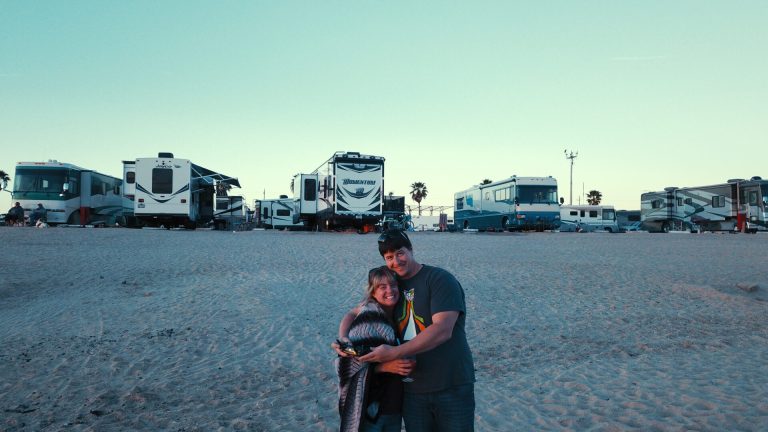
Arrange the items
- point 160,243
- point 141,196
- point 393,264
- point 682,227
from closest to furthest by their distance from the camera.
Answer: point 393,264 → point 160,243 → point 141,196 → point 682,227

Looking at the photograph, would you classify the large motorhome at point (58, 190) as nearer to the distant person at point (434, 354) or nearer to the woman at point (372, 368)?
the woman at point (372, 368)

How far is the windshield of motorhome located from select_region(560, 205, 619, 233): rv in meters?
16.0

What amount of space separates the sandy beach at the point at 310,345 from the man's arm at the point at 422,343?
6.99 feet

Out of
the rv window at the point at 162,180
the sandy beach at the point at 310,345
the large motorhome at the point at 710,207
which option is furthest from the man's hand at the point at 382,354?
the large motorhome at the point at 710,207

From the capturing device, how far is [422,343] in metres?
2.69

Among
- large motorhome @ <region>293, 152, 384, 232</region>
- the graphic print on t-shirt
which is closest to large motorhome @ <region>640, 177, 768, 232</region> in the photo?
large motorhome @ <region>293, 152, 384, 232</region>

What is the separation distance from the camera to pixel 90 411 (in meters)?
4.61

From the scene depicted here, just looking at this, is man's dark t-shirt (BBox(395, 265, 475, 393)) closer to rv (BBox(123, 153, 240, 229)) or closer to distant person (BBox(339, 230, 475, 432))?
distant person (BBox(339, 230, 475, 432))

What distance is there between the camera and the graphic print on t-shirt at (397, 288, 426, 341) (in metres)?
2.84

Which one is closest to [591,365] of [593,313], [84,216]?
[593,313]

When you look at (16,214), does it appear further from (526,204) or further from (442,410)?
(442,410)

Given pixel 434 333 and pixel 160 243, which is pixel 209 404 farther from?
pixel 160 243

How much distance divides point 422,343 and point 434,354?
0.19 metres

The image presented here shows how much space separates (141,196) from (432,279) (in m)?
27.3
